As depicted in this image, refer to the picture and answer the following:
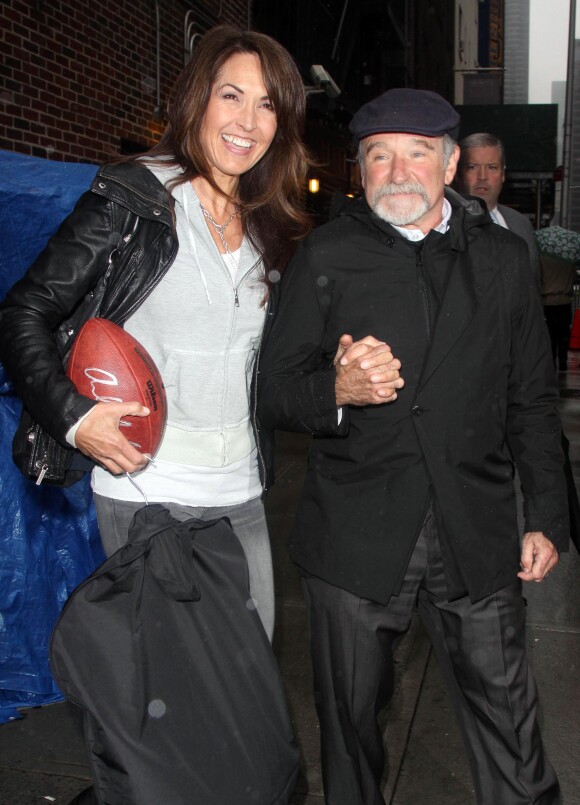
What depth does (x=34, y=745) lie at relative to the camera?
10.7ft

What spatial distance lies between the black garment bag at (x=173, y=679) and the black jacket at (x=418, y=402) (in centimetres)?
47

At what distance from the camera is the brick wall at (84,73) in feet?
20.9

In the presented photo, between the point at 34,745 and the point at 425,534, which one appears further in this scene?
the point at 34,745

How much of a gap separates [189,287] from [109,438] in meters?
0.51

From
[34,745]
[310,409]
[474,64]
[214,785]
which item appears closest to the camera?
[214,785]

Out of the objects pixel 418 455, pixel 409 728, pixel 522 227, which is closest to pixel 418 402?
pixel 418 455

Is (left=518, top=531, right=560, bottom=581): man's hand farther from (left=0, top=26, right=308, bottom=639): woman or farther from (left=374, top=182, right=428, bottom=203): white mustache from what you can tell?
(left=374, top=182, right=428, bottom=203): white mustache

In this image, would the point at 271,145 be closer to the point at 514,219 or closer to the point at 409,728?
the point at 514,219

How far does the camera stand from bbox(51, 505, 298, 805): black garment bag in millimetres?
1841

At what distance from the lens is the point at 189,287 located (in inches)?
89.0

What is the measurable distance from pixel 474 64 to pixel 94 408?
5476 centimetres

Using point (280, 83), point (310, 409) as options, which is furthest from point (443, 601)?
point (280, 83)

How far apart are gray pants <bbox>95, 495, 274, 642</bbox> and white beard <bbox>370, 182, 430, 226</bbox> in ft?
2.90

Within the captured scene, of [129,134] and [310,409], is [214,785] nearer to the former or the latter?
[310,409]
